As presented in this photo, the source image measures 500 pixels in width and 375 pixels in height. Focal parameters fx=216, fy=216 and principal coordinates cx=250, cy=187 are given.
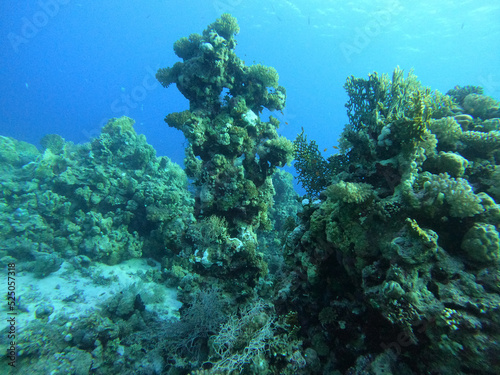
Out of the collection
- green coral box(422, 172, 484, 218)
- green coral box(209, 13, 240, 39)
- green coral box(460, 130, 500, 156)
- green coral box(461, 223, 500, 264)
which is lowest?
green coral box(461, 223, 500, 264)

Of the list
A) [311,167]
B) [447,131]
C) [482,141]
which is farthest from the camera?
[311,167]

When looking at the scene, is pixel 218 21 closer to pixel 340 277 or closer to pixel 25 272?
pixel 340 277

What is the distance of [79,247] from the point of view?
1019 centimetres

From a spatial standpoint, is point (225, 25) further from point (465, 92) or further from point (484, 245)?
point (484, 245)

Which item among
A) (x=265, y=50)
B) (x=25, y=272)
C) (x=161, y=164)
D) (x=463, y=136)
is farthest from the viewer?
(x=265, y=50)

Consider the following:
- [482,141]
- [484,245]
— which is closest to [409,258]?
[484,245]

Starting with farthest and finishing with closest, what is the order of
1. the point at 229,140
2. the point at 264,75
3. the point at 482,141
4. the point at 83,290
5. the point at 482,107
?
1. the point at 264,75
2. the point at 83,290
3. the point at 229,140
4. the point at 482,107
5. the point at 482,141

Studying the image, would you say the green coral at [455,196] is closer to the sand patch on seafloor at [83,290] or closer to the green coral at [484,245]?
the green coral at [484,245]

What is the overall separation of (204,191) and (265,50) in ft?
325

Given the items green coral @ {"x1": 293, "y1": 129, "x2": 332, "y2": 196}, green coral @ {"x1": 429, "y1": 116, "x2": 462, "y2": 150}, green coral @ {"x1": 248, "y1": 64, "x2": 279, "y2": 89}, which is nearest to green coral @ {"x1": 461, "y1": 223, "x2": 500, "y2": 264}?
green coral @ {"x1": 429, "y1": 116, "x2": 462, "y2": 150}

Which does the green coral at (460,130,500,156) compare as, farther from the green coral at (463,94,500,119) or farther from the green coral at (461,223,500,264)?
the green coral at (461,223,500,264)

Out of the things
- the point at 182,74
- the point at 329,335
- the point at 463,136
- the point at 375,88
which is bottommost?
the point at 329,335

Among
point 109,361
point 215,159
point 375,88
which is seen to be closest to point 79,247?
point 109,361

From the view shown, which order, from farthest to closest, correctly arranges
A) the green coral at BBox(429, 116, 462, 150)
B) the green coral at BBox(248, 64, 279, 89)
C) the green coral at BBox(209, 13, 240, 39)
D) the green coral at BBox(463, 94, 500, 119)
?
the green coral at BBox(209, 13, 240, 39)
the green coral at BBox(248, 64, 279, 89)
the green coral at BBox(463, 94, 500, 119)
the green coral at BBox(429, 116, 462, 150)
